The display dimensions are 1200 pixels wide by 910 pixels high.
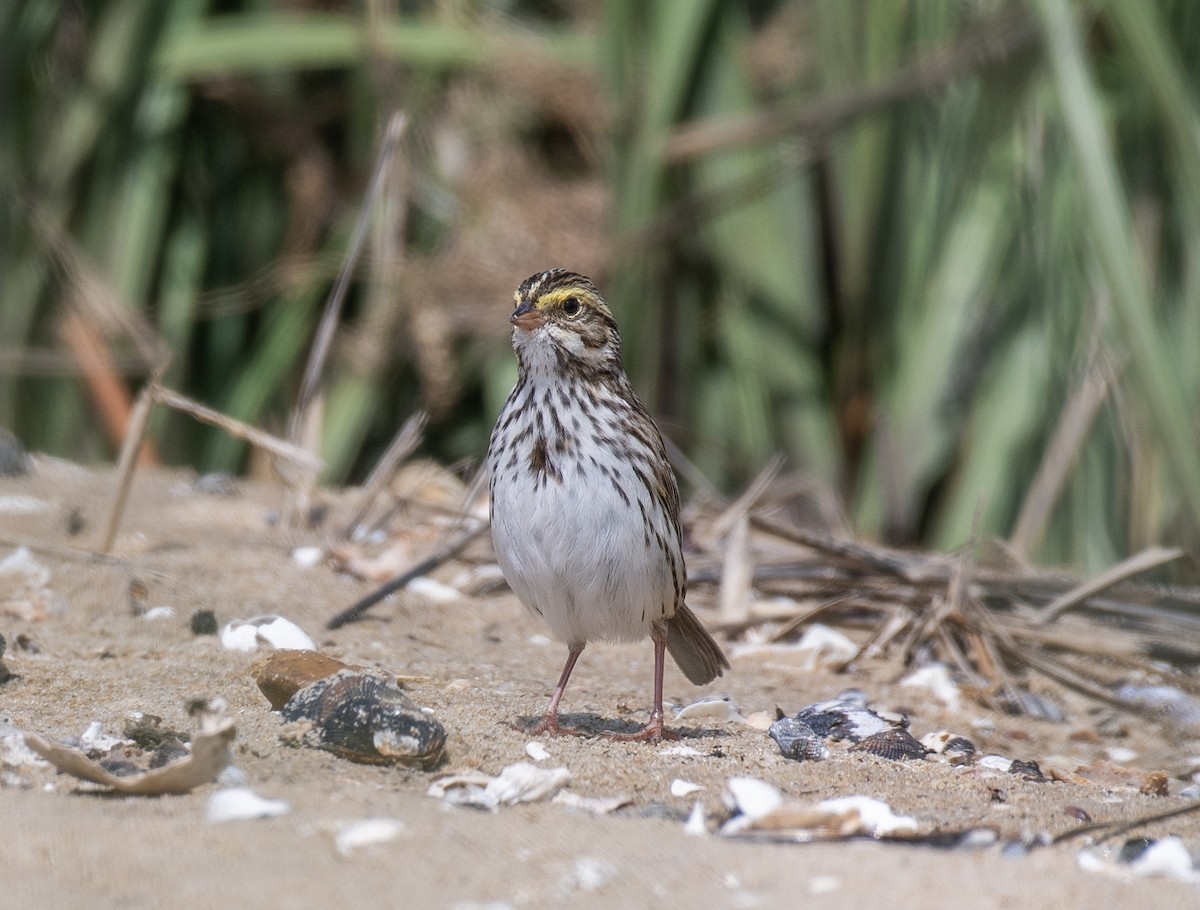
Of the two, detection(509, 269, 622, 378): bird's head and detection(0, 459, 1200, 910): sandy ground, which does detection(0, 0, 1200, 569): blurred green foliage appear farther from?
detection(509, 269, 622, 378): bird's head

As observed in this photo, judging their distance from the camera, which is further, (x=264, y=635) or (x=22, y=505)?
(x=22, y=505)

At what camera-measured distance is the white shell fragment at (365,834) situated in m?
2.34

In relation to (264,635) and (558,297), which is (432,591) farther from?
(558,297)

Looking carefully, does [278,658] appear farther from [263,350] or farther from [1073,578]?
[263,350]

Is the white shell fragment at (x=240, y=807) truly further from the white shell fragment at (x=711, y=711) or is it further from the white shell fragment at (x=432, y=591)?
the white shell fragment at (x=432, y=591)

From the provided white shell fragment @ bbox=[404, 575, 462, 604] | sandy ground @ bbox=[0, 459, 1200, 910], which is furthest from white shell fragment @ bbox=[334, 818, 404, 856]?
white shell fragment @ bbox=[404, 575, 462, 604]

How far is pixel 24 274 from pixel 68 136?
679 mm

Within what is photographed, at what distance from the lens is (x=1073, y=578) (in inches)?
200

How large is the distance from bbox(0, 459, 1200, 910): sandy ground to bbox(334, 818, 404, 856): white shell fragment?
2 cm

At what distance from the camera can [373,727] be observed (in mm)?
2848

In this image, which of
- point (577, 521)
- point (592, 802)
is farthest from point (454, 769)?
point (577, 521)

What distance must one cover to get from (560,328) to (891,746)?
121 centimetres

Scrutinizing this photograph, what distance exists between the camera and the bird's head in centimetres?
375

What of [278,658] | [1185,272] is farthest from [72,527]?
[1185,272]
